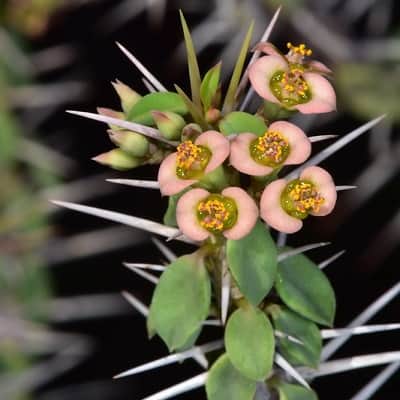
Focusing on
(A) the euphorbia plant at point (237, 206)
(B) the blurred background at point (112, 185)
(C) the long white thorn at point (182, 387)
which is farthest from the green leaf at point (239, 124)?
(B) the blurred background at point (112, 185)

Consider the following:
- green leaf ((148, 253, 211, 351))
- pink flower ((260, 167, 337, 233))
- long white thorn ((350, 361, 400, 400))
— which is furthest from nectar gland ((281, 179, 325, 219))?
long white thorn ((350, 361, 400, 400))

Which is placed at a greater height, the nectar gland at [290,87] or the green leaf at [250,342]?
the nectar gland at [290,87]

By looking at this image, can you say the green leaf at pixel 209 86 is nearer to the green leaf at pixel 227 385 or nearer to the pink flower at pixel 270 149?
the pink flower at pixel 270 149

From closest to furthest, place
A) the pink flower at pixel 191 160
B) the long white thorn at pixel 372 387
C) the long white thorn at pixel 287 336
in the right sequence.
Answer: the pink flower at pixel 191 160, the long white thorn at pixel 287 336, the long white thorn at pixel 372 387

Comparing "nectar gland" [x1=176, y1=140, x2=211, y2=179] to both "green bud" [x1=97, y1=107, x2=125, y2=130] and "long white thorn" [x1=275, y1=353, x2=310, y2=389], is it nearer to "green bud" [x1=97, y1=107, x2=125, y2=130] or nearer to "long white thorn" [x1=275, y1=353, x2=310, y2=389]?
"green bud" [x1=97, y1=107, x2=125, y2=130]

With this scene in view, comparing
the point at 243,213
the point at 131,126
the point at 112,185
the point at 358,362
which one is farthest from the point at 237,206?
the point at 112,185

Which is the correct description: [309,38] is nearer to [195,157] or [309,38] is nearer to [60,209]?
[60,209]

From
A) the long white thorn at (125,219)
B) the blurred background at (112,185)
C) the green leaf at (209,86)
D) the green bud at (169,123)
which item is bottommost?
the blurred background at (112,185)

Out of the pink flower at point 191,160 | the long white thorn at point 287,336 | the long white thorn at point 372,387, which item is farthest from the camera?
the long white thorn at point 372,387
